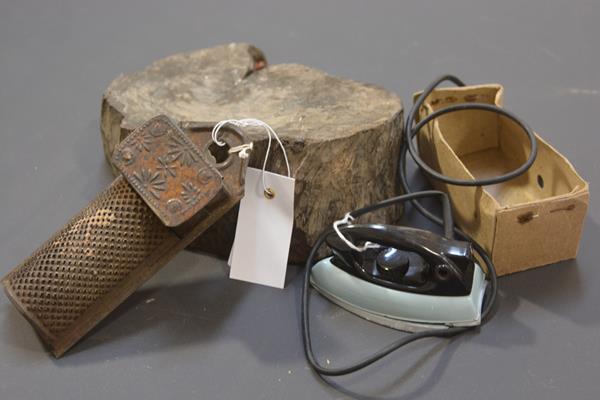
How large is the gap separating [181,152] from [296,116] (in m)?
0.27

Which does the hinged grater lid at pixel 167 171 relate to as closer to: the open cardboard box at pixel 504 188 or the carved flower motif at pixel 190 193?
the carved flower motif at pixel 190 193

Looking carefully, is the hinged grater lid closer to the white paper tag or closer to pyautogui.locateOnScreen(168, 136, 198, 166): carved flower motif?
pyautogui.locateOnScreen(168, 136, 198, 166): carved flower motif

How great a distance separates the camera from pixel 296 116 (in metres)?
1.41

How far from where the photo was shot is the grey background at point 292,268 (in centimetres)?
122

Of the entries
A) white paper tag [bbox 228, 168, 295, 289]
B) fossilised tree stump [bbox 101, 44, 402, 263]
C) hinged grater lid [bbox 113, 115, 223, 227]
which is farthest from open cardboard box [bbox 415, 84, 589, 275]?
hinged grater lid [bbox 113, 115, 223, 227]

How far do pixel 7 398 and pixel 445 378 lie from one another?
2.11 feet

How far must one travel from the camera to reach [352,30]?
7.04 ft

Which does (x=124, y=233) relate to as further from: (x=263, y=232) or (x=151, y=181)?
(x=263, y=232)

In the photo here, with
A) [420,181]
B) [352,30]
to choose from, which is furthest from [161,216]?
[352,30]

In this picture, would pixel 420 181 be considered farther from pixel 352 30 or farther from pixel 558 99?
pixel 352 30

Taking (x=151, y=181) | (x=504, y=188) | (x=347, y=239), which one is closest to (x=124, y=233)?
(x=151, y=181)

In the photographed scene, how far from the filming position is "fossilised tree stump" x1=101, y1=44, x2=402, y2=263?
1.33 metres

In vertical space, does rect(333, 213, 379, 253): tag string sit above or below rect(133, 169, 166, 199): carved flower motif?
below

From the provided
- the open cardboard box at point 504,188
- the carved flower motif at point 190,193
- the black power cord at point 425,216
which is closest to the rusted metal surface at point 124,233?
the carved flower motif at point 190,193
